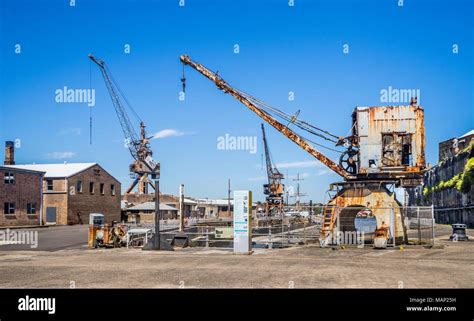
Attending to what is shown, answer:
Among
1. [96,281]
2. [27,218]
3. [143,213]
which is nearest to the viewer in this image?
[96,281]

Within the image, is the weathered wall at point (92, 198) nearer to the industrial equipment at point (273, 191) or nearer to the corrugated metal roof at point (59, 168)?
the corrugated metal roof at point (59, 168)

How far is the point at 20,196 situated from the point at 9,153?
19.9 m

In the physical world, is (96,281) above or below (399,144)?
below

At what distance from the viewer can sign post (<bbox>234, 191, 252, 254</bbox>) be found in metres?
24.2

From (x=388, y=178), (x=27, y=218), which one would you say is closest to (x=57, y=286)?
(x=388, y=178)

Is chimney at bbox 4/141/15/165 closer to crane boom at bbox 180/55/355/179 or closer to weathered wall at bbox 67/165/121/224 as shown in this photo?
weathered wall at bbox 67/165/121/224

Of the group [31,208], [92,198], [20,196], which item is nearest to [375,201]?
[20,196]

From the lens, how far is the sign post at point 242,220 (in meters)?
24.2

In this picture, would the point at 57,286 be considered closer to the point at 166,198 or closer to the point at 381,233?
the point at 381,233

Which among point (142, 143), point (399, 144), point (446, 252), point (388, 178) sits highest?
point (142, 143)

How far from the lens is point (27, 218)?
5619 cm

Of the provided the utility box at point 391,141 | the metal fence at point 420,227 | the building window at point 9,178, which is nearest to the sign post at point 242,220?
the metal fence at point 420,227

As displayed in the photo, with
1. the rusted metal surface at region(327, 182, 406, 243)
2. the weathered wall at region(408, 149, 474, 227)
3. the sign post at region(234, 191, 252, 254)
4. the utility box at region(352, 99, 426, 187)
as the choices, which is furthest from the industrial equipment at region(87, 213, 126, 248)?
the weathered wall at region(408, 149, 474, 227)
